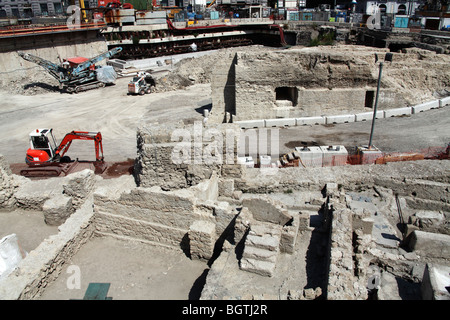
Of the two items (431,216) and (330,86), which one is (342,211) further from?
(330,86)

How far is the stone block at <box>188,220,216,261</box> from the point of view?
28.6 feet

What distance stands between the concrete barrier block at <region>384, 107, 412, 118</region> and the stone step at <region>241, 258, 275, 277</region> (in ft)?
50.7

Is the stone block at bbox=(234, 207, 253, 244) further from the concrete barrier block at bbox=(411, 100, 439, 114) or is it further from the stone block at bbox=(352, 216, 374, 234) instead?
the concrete barrier block at bbox=(411, 100, 439, 114)

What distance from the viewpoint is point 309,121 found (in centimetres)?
1950

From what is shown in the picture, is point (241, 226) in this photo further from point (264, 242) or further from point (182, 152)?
point (182, 152)

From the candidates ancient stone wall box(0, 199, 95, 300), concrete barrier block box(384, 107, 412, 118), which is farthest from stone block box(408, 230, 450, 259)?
concrete barrier block box(384, 107, 412, 118)

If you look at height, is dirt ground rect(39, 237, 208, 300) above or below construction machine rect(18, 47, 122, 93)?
below

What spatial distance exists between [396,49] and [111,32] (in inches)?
1129

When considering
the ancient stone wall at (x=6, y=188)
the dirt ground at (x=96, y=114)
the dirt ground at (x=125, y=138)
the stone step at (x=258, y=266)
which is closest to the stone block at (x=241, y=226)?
the stone step at (x=258, y=266)

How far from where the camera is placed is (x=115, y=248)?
9.70m

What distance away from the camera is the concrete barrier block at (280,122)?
1920 centimetres

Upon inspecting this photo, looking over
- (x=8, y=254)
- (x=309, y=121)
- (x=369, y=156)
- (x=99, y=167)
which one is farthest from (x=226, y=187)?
(x=309, y=121)

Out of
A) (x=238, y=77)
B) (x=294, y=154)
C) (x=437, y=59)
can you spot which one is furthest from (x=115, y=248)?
(x=437, y=59)

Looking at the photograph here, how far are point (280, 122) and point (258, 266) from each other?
12735 mm
